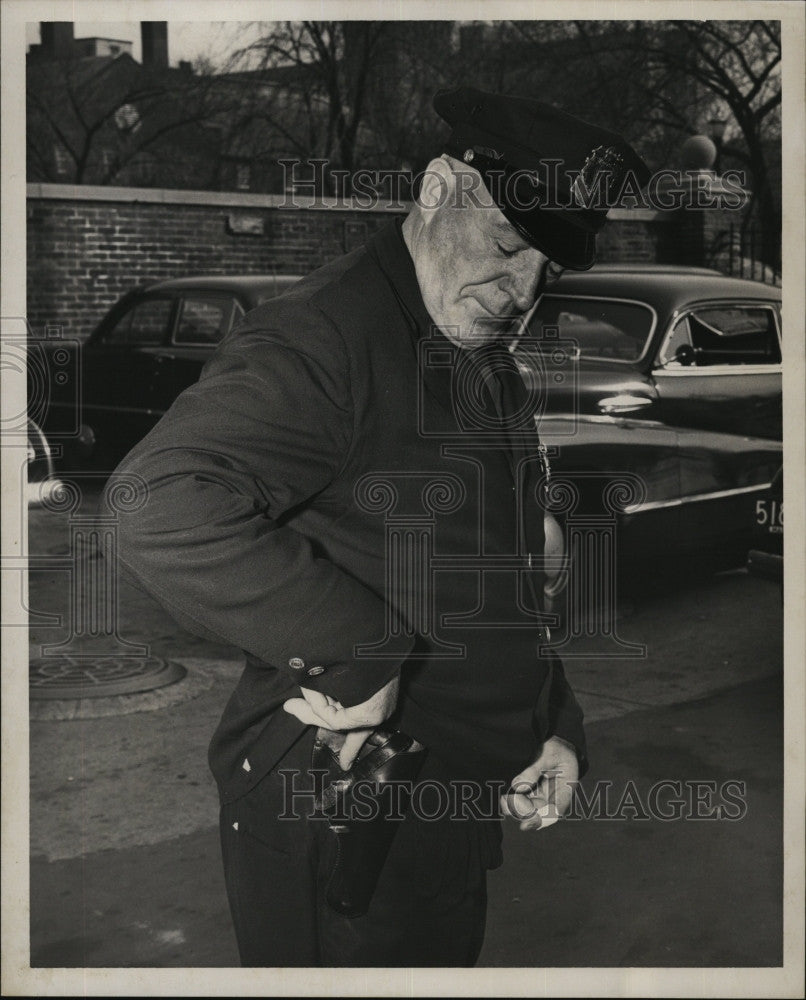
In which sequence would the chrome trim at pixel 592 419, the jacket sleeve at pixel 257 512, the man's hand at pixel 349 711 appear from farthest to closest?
the chrome trim at pixel 592 419
the man's hand at pixel 349 711
the jacket sleeve at pixel 257 512

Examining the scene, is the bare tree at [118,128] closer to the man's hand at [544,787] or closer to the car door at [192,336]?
the car door at [192,336]

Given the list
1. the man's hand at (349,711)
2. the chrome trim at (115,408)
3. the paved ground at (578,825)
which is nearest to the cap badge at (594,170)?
the man's hand at (349,711)

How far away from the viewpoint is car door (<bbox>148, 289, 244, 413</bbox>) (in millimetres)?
3445

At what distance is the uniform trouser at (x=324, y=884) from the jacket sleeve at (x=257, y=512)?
0.27 meters

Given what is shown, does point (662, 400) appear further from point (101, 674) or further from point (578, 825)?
point (101, 674)

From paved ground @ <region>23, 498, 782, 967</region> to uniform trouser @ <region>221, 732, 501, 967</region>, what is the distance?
0.68 metres

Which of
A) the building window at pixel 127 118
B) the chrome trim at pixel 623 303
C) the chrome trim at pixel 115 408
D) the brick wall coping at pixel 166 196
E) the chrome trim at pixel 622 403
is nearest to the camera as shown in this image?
the chrome trim at pixel 115 408

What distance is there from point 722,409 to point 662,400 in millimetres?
306

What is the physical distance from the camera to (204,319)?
3854mm

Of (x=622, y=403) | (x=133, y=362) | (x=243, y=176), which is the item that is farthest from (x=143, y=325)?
(x=243, y=176)

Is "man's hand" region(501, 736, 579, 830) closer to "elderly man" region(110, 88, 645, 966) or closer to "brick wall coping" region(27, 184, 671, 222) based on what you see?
"elderly man" region(110, 88, 645, 966)

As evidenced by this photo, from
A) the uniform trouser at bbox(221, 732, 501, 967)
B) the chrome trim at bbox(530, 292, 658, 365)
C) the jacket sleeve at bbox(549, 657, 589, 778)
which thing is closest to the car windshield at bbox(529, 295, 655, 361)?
the chrome trim at bbox(530, 292, 658, 365)

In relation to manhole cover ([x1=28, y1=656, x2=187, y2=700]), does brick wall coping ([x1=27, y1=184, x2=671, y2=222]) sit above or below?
above

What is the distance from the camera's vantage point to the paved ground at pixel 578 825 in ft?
7.50
